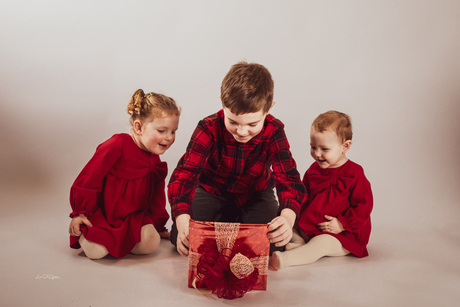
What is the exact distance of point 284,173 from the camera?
192cm

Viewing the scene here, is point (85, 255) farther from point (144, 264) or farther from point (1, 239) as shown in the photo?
point (1, 239)

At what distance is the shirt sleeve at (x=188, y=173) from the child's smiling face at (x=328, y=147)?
20.3 inches

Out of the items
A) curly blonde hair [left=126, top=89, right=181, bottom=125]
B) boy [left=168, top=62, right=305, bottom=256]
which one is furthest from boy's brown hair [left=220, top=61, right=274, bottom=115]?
curly blonde hair [left=126, top=89, right=181, bottom=125]

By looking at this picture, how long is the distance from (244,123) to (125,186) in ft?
2.26

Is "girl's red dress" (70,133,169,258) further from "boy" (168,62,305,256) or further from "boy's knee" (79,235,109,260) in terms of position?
"boy" (168,62,305,256)

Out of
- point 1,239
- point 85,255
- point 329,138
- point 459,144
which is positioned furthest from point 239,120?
point 459,144

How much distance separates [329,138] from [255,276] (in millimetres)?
781

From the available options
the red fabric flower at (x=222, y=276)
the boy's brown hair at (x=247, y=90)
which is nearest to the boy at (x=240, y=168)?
the boy's brown hair at (x=247, y=90)

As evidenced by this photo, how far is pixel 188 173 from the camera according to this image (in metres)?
1.85

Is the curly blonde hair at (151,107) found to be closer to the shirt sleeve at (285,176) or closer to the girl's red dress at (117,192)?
the girl's red dress at (117,192)

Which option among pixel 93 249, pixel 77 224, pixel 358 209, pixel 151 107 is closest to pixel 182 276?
pixel 93 249

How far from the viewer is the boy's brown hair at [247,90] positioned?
1.66m

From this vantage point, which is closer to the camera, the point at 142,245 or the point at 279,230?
the point at 279,230

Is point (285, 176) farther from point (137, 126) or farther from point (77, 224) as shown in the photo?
point (77, 224)
